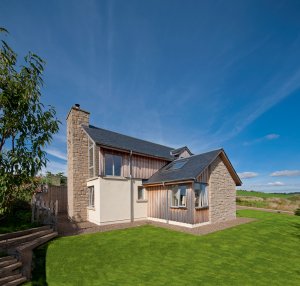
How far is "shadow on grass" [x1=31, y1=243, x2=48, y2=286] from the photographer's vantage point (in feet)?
24.5

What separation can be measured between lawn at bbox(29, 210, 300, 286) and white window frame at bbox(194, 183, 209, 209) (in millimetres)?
2877

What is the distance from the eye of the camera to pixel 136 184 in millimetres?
19172

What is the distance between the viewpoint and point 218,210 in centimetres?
1809

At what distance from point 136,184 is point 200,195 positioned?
594 centimetres

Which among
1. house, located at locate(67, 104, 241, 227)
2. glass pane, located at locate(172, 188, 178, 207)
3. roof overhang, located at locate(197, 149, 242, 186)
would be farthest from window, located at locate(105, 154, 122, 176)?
roof overhang, located at locate(197, 149, 242, 186)

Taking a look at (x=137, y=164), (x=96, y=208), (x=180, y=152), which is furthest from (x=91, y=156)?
Answer: (x=180, y=152)

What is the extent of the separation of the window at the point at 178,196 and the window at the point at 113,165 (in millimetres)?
5056

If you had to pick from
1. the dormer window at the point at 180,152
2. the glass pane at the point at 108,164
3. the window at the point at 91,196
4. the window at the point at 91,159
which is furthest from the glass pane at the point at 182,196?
the dormer window at the point at 180,152

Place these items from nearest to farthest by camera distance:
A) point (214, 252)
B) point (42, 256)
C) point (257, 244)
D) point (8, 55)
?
point (8, 55)
point (42, 256)
point (214, 252)
point (257, 244)

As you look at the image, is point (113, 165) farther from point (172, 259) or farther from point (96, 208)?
point (172, 259)

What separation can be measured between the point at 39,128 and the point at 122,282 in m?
6.23

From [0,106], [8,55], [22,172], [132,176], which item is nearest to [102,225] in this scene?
[132,176]

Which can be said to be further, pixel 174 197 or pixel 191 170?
pixel 174 197

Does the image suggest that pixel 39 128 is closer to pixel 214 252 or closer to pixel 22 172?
pixel 22 172
